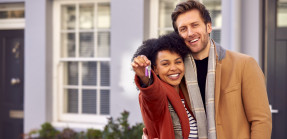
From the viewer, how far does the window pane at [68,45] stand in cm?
531

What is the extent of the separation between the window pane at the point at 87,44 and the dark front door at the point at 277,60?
8.45ft

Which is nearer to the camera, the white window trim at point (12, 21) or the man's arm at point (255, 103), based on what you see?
the man's arm at point (255, 103)

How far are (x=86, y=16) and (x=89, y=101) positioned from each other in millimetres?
1343

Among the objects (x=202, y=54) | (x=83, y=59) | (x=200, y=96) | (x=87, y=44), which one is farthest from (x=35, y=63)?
(x=200, y=96)

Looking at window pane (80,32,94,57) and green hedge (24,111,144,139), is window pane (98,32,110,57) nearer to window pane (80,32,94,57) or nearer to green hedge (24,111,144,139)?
window pane (80,32,94,57)

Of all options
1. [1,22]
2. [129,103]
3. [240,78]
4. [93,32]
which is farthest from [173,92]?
[1,22]

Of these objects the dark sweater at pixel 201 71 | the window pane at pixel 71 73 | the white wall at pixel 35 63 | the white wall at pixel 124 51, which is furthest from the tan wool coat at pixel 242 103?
the white wall at pixel 35 63

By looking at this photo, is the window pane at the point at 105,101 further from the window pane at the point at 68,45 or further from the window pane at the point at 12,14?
the window pane at the point at 12,14

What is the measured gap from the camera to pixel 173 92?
204 cm

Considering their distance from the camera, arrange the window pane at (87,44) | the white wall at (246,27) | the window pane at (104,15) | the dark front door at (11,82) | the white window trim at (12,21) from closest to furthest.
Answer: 1. the white wall at (246,27)
2. the window pane at (104,15)
3. the window pane at (87,44)
4. the white window trim at (12,21)
5. the dark front door at (11,82)

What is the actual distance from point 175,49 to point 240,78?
1.44 ft

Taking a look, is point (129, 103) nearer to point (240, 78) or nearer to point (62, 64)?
point (62, 64)

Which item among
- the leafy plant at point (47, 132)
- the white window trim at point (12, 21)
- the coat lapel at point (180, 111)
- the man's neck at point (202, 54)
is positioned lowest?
the leafy plant at point (47, 132)

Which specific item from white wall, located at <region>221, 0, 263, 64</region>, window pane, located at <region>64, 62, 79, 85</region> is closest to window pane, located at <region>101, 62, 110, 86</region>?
window pane, located at <region>64, 62, 79, 85</region>
